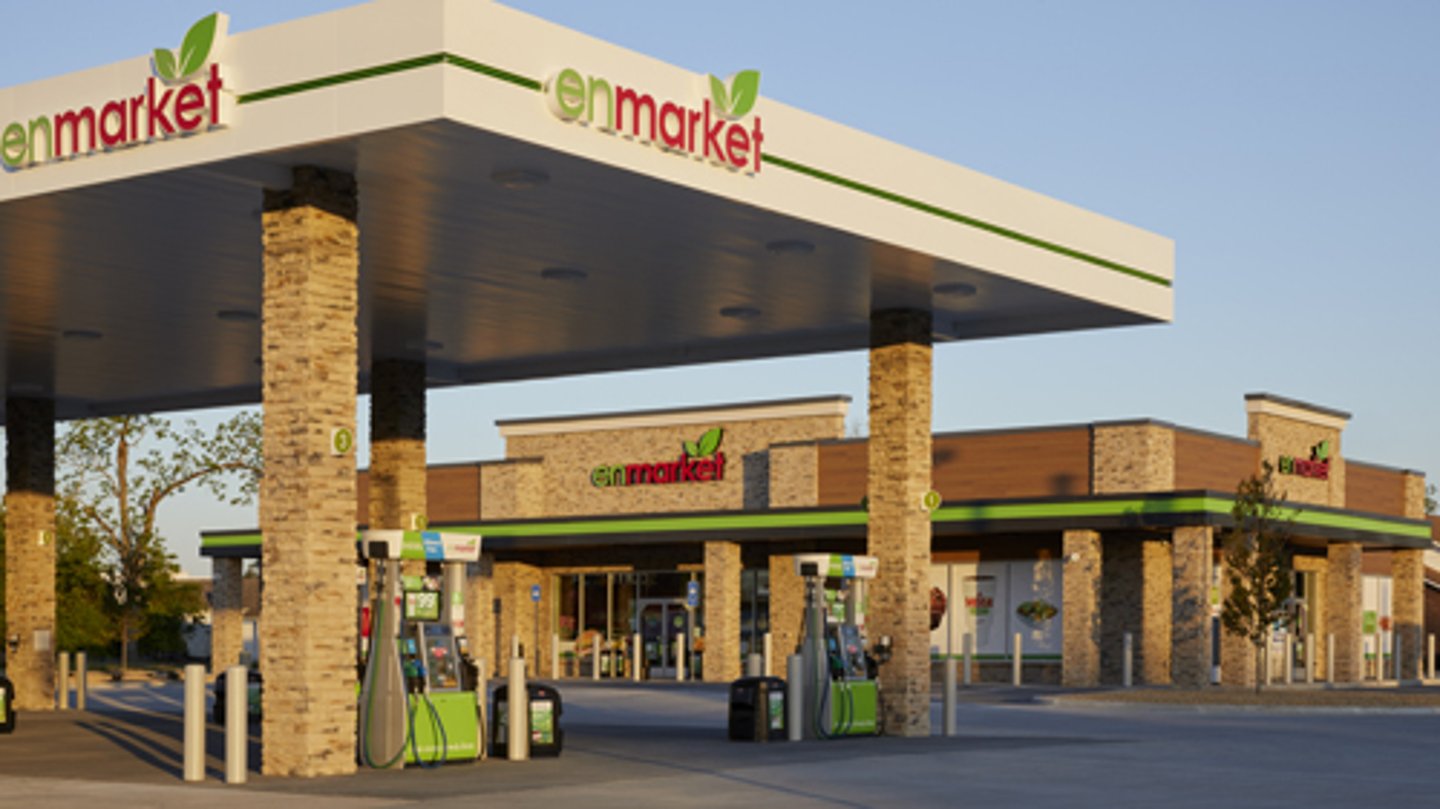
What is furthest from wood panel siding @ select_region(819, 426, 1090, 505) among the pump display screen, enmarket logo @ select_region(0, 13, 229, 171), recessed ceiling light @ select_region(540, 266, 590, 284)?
enmarket logo @ select_region(0, 13, 229, 171)

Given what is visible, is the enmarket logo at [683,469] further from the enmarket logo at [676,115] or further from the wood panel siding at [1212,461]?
the enmarket logo at [676,115]

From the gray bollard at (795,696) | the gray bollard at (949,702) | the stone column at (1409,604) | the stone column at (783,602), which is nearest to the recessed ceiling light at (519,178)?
the gray bollard at (795,696)

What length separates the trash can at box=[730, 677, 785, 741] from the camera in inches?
900

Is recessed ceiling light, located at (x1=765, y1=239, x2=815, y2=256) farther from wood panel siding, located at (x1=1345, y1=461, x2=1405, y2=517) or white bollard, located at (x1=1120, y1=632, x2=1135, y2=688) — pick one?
wood panel siding, located at (x1=1345, y1=461, x2=1405, y2=517)

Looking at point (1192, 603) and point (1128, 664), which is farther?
point (1192, 603)

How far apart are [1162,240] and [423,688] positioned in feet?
37.9

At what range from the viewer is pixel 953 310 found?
25375 millimetres

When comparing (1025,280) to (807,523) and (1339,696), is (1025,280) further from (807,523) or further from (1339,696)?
(807,523)

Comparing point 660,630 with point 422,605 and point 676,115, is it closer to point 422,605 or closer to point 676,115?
point 422,605

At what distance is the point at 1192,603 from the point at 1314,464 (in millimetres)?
10954

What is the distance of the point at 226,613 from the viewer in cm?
5338

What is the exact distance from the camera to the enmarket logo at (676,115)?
1672 cm

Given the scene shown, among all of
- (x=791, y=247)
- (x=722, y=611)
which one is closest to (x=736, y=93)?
(x=791, y=247)

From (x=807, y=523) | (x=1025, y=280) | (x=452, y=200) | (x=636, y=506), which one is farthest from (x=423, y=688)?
(x=636, y=506)
